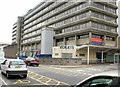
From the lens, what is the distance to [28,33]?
108125 millimetres

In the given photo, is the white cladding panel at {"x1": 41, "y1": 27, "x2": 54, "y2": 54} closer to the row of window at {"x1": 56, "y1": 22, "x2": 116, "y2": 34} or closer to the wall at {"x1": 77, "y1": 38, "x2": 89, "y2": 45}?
the row of window at {"x1": 56, "y1": 22, "x2": 116, "y2": 34}

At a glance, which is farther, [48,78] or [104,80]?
[48,78]

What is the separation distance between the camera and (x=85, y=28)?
58.6m

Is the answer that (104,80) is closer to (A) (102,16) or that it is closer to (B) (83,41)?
(B) (83,41)

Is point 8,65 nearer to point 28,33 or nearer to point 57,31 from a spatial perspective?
point 57,31

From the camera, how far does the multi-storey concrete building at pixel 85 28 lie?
187ft

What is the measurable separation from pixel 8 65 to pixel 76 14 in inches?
1818

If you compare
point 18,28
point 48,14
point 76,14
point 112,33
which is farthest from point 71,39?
point 18,28

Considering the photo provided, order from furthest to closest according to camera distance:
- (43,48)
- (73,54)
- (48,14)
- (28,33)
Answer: (28,33) → (48,14) → (43,48) → (73,54)

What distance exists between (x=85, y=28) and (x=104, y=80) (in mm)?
54740

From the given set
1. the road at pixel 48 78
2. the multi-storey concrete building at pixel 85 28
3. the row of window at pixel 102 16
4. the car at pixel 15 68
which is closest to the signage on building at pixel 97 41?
the multi-storey concrete building at pixel 85 28

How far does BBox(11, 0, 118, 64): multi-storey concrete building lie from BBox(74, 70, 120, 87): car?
4837 centimetres

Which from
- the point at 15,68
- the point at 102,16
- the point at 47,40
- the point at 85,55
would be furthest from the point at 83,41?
the point at 15,68

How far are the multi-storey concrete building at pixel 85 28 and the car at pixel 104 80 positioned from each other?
1904 inches
